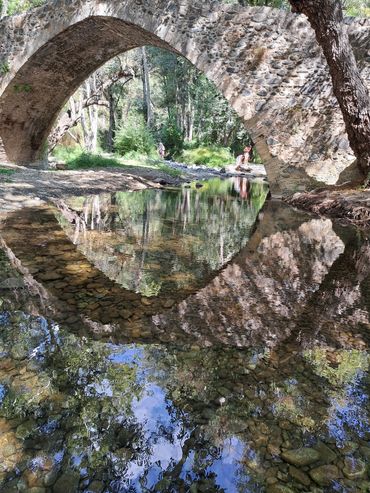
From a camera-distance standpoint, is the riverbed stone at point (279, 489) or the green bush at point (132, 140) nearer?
the riverbed stone at point (279, 489)

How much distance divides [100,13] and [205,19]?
2.75 meters

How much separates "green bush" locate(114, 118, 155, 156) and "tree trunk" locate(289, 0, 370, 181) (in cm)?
1274

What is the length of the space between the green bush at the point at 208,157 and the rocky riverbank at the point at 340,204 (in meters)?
17.2

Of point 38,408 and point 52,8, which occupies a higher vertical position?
point 52,8

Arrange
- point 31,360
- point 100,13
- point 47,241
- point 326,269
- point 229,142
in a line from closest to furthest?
1. point 31,360
2. point 326,269
3. point 47,241
4. point 100,13
5. point 229,142

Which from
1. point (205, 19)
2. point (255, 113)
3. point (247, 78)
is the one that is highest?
point (205, 19)

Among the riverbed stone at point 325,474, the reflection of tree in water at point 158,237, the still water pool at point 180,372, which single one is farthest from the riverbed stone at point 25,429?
the reflection of tree in water at point 158,237

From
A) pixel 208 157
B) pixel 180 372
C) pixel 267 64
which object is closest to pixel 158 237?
pixel 180 372

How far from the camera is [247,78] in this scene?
895 centimetres

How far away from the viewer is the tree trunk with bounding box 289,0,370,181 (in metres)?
7.04

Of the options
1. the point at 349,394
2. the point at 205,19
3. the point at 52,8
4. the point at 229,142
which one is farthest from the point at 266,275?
the point at 229,142

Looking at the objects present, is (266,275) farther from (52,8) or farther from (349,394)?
(52,8)

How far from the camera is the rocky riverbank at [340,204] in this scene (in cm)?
668

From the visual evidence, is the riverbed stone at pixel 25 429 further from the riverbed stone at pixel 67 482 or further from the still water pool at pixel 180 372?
the riverbed stone at pixel 67 482
